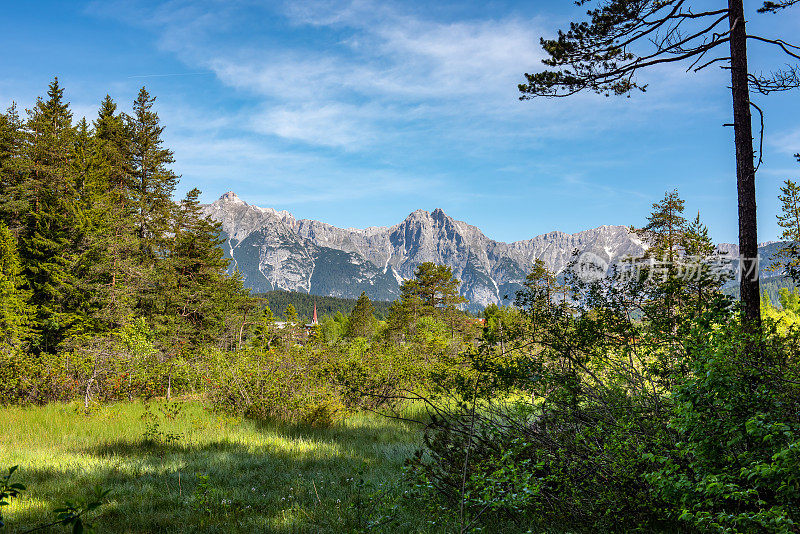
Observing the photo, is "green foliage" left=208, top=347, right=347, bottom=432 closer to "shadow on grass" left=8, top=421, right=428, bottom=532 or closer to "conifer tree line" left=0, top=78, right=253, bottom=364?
"shadow on grass" left=8, top=421, right=428, bottom=532

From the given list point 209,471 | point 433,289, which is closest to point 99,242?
point 209,471

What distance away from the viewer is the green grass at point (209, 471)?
14.7 ft

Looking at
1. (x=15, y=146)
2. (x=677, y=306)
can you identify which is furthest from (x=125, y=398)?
(x=15, y=146)

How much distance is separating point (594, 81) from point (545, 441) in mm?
6224

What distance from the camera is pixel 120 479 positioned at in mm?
5848

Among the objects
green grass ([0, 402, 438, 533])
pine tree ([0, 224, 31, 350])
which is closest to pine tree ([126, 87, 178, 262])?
pine tree ([0, 224, 31, 350])

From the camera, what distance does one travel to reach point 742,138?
628 cm

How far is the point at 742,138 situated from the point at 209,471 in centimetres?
932

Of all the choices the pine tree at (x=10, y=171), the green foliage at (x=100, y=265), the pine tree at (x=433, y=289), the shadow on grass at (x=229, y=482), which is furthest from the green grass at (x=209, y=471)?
the pine tree at (x=433, y=289)

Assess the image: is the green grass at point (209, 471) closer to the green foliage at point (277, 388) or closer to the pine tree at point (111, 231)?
the green foliage at point (277, 388)

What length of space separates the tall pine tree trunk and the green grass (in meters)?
6.07

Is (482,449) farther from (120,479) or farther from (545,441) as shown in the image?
(120,479)

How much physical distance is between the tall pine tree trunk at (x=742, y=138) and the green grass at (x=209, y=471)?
6.07 m

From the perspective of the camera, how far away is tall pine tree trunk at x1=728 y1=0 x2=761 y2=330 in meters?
6.23
